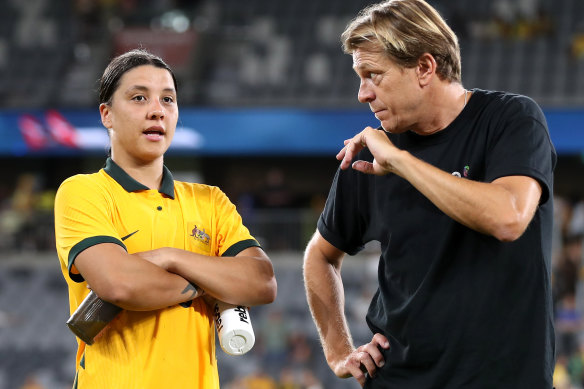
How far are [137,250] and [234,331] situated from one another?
0.40m

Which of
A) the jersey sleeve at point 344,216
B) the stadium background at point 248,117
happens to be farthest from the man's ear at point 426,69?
the stadium background at point 248,117

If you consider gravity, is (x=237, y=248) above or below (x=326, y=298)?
above

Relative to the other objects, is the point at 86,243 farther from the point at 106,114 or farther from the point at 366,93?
the point at 366,93

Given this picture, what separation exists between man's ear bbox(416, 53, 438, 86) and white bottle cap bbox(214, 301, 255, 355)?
880 millimetres

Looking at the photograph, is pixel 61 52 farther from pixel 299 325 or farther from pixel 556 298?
pixel 556 298

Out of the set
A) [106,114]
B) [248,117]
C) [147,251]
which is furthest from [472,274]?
[248,117]

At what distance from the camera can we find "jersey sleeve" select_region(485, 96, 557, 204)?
2385mm

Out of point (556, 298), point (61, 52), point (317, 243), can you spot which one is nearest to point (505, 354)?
point (317, 243)

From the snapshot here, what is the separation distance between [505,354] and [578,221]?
1018 centimetres

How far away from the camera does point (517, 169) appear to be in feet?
7.79

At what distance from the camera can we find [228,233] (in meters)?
2.91

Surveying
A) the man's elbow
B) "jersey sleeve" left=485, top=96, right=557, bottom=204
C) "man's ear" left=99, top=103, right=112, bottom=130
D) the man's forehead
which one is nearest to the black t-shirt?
"jersey sleeve" left=485, top=96, right=557, bottom=204

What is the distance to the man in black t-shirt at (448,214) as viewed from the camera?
2371 millimetres

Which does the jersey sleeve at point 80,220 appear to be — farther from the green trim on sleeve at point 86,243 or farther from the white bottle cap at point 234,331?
the white bottle cap at point 234,331
